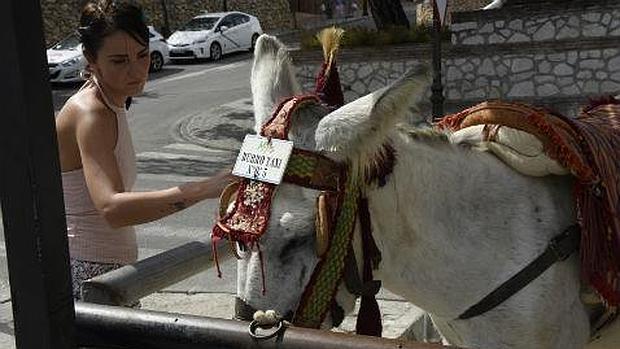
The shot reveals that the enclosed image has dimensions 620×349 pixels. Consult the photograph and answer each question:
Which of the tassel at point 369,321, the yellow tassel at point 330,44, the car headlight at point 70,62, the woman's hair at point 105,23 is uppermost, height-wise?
the woman's hair at point 105,23

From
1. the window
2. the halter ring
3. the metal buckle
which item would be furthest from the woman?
the window

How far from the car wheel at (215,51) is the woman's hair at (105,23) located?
1020 inches

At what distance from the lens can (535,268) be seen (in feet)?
8.14

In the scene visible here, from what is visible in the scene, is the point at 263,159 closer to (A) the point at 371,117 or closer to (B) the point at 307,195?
(B) the point at 307,195

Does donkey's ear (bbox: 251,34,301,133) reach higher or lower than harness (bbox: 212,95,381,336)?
higher

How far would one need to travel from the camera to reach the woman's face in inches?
110

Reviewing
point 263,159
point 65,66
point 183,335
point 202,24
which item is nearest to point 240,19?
point 202,24

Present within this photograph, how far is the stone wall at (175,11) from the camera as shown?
28.3 meters

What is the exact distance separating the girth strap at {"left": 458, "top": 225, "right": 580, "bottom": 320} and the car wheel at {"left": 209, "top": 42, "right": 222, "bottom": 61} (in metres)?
26.6

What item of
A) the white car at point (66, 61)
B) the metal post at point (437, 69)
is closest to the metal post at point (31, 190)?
the metal post at point (437, 69)

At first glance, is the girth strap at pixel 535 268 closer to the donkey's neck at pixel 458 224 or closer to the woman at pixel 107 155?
the donkey's neck at pixel 458 224

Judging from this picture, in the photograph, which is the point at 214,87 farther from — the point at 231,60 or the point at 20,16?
the point at 20,16

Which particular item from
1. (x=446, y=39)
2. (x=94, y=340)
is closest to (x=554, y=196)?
(x=94, y=340)

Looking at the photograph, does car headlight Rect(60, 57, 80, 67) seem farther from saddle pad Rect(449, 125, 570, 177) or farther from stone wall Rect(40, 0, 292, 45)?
saddle pad Rect(449, 125, 570, 177)
